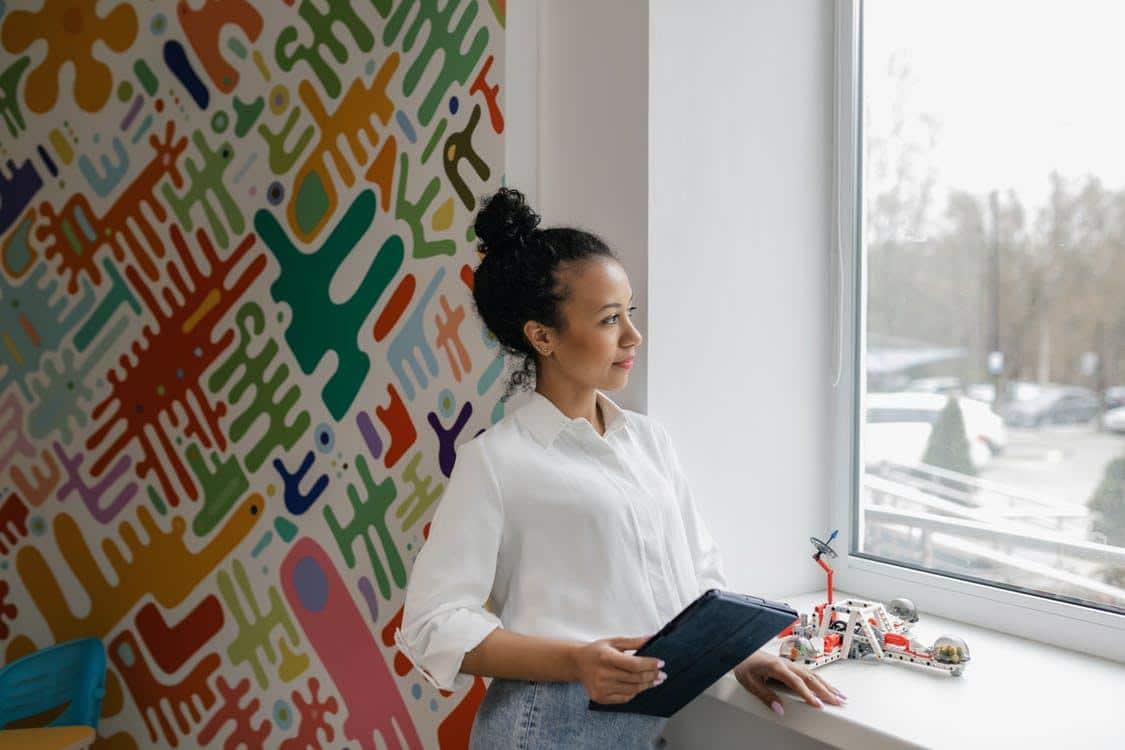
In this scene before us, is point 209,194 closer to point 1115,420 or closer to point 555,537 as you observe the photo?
point 555,537

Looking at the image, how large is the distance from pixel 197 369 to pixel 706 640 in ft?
4.40

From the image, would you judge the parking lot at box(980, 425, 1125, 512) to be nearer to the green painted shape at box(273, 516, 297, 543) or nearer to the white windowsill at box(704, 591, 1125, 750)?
the white windowsill at box(704, 591, 1125, 750)

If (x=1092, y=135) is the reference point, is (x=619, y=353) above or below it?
below

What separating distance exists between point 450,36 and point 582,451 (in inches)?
36.2

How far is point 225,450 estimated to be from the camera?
196 cm

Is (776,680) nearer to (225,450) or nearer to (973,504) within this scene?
(973,504)

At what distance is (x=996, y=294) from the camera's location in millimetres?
1423

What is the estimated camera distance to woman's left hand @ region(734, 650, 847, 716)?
1.15 metres

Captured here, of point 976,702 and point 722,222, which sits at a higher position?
point 722,222

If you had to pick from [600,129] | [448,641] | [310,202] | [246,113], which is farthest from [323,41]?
[448,641]

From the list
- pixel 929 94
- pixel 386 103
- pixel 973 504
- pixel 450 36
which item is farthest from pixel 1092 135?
pixel 386 103

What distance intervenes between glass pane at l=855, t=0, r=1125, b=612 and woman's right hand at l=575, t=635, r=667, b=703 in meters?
0.68

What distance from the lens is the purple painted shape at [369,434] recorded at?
1.89 meters

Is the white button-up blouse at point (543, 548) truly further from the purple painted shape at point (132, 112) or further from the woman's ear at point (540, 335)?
the purple painted shape at point (132, 112)
